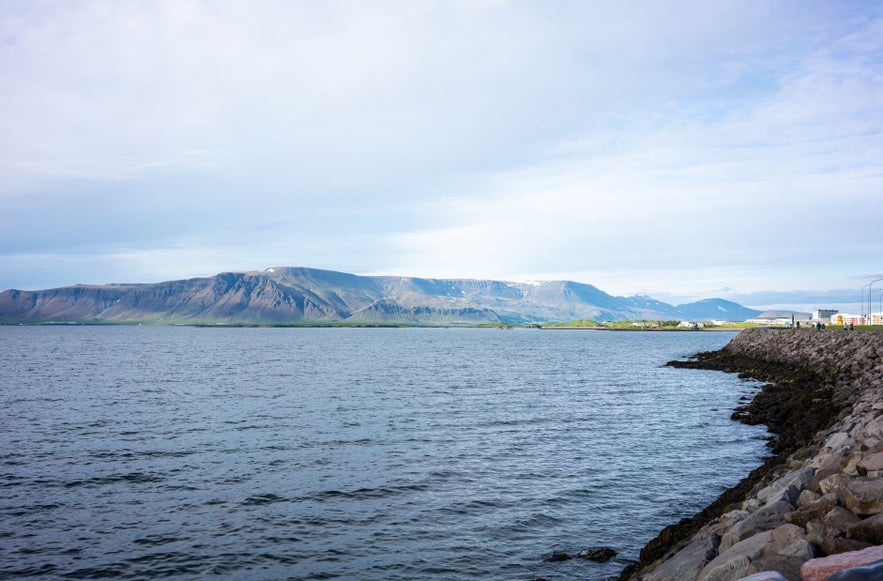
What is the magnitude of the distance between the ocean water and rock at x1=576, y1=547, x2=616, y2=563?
298 mm

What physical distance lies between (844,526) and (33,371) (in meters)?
91.5

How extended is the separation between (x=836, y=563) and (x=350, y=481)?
19412 millimetres

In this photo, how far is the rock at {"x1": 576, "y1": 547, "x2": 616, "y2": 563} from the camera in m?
17.2

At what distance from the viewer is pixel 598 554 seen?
17359 mm

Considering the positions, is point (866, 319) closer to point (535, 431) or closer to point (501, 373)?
point (501, 373)

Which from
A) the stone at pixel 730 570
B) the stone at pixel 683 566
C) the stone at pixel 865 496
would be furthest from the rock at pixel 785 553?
the stone at pixel 683 566

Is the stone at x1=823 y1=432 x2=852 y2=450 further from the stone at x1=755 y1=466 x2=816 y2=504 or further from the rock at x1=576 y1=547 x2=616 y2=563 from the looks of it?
the rock at x1=576 y1=547 x2=616 y2=563

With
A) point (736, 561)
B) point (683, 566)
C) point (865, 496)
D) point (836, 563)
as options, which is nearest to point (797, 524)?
point (865, 496)

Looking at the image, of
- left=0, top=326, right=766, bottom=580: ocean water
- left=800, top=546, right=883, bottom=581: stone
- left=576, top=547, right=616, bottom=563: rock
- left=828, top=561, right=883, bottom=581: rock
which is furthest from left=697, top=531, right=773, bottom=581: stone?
left=576, top=547, right=616, bottom=563: rock

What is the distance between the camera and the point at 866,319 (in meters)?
119

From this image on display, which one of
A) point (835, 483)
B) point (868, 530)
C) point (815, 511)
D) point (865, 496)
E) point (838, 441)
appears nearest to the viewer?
point (868, 530)

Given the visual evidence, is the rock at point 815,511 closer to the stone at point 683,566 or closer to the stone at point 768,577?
the stone at point 683,566

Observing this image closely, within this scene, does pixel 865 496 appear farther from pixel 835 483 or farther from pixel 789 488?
pixel 789 488

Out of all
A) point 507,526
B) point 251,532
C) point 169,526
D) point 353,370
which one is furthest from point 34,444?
point 353,370
